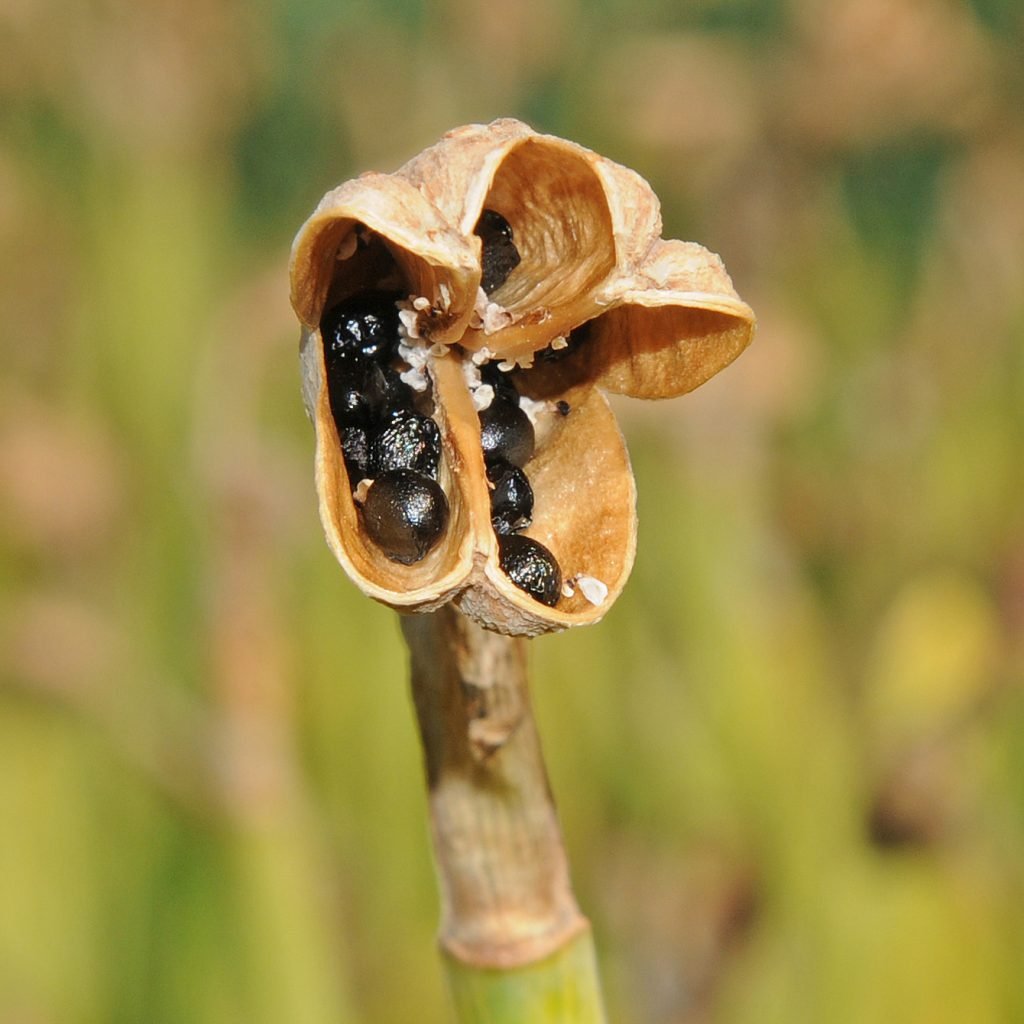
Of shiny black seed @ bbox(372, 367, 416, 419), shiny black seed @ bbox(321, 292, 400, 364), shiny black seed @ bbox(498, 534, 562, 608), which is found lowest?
shiny black seed @ bbox(498, 534, 562, 608)

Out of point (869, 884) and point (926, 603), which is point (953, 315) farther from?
point (869, 884)

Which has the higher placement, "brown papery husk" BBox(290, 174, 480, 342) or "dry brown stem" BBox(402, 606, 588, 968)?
"brown papery husk" BBox(290, 174, 480, 342)

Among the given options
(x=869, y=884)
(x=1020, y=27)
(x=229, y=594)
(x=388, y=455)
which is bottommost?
(x=869, y=884)

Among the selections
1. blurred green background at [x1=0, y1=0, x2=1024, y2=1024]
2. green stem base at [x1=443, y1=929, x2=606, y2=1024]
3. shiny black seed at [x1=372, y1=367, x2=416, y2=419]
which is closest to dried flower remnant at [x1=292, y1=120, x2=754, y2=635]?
shiny black seed at [x1=372, y1=367, x2=416, y2=419]

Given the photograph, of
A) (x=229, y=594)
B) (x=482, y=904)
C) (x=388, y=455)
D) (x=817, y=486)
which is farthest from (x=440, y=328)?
(x=817, y=486)

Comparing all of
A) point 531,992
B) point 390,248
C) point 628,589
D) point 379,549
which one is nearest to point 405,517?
point 379,549

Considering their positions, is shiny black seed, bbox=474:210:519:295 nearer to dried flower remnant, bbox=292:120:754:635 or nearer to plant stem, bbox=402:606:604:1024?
dried flower remnant, bbox=292:120:754:635

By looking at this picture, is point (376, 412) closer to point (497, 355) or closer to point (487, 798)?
point (497, 355)

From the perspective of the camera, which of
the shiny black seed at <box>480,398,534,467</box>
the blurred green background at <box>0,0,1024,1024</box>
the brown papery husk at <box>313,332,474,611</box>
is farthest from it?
the blurred green background at <box>0,0,1024,1024</box>
